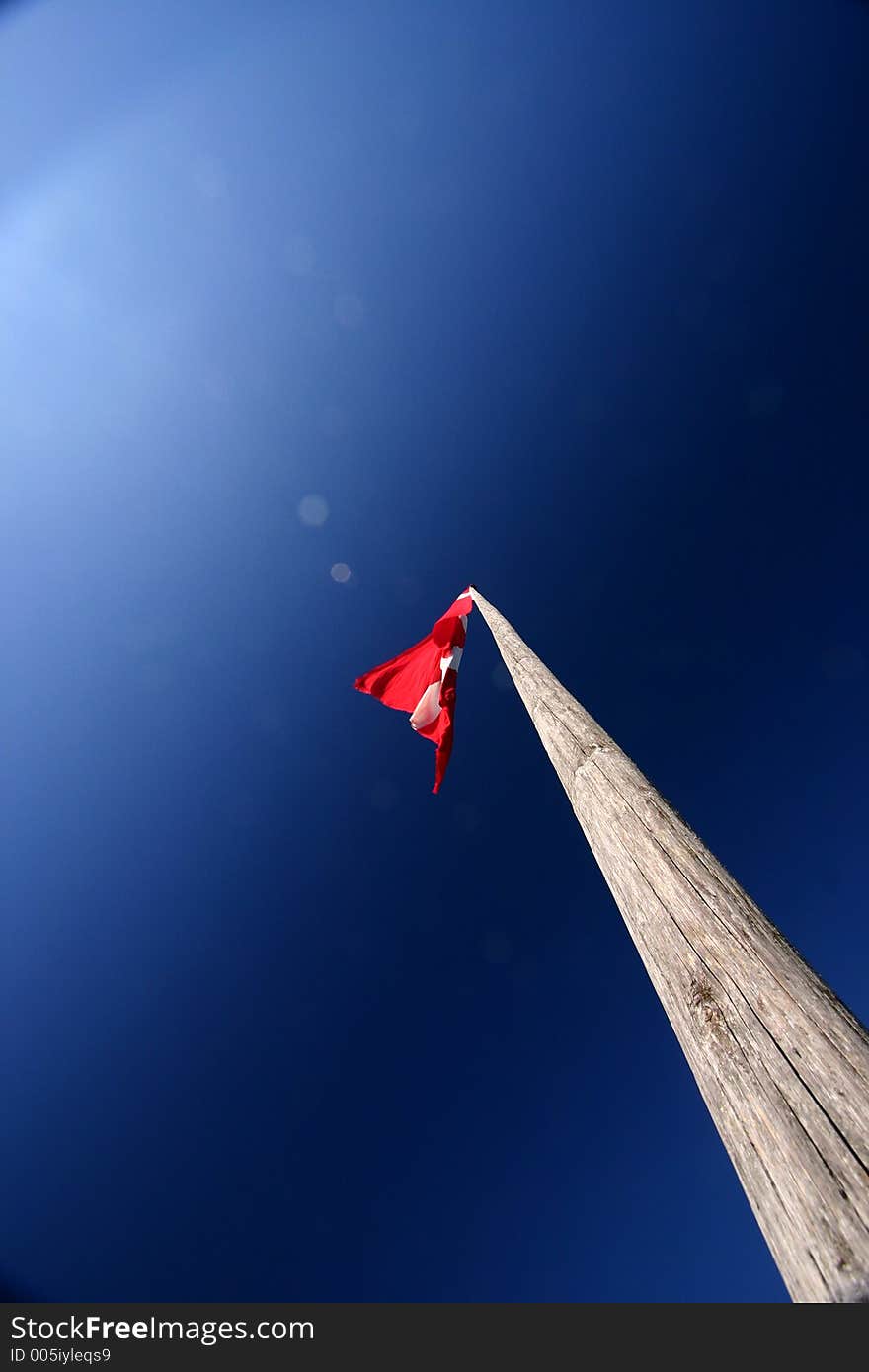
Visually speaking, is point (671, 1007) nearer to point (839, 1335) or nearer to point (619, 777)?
point (839, 1335)

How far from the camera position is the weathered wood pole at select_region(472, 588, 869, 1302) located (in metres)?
0.93

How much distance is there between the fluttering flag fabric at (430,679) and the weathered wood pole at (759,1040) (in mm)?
2861

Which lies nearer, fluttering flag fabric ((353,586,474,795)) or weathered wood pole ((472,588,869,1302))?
weathered wood pole ((472,588,869,1302))

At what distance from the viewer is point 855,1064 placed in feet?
3.50

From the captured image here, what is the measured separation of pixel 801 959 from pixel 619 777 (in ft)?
2.63

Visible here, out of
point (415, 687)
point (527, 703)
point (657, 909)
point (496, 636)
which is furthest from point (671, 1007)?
point (415, 687)

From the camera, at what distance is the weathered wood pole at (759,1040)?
93 centimetres

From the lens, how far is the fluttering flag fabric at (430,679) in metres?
4.87

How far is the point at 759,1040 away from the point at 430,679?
164 inches

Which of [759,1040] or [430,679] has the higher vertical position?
[759,1040]

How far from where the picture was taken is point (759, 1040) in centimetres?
120

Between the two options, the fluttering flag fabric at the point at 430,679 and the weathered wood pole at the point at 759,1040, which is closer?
the weathered wood pole at the point at 759,1040

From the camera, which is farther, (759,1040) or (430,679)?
(430,679)

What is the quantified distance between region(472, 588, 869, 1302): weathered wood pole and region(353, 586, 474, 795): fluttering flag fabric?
2.86m
